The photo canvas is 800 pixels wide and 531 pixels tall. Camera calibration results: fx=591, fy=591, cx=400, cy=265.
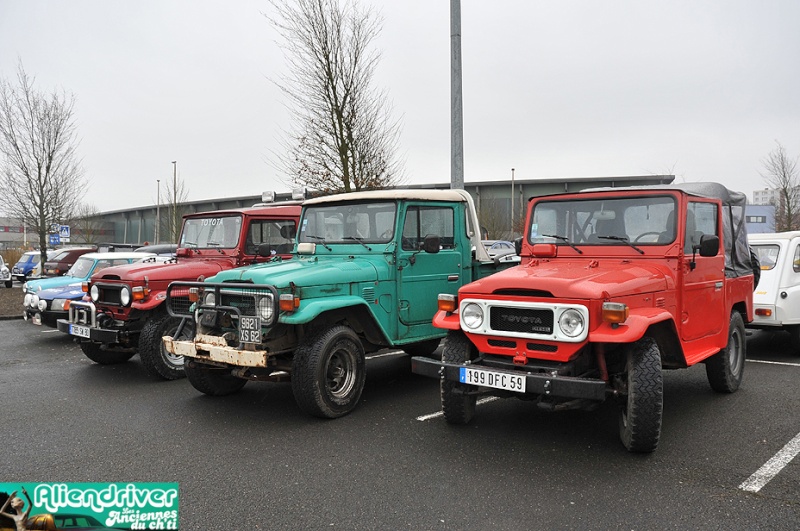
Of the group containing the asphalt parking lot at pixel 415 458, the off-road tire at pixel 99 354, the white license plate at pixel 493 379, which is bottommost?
the asphalt parking lot at pixel 415 458

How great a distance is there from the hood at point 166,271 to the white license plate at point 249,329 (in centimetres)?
263

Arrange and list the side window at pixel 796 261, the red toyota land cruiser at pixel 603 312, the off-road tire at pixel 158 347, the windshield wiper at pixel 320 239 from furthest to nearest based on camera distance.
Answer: the side window at pixel 796 261, the off-road tire at pixel 158 347, the windshield wiper at pixel 320 239, the red toyota land cruiser at pixel 603 312

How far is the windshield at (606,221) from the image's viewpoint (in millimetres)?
5480

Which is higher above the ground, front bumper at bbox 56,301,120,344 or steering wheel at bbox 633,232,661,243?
steering wheel at bbox 633,232,661,243

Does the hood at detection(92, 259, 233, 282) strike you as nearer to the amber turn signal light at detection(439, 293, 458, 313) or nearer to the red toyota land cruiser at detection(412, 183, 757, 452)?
the amber turn signal light at detection(439, 293, 458, 313)

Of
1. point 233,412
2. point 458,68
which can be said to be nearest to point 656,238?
point 233,412

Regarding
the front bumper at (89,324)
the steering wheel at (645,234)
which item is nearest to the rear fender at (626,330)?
the steering wheel at (645,234)

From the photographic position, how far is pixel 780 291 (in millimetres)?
8508

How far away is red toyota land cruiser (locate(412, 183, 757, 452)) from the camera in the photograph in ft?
14.6

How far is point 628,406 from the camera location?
4488mm

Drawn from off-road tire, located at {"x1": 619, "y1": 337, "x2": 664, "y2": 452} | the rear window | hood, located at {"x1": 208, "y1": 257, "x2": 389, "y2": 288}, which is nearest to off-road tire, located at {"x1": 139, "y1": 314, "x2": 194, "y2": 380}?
hood, located at {"x1": 208, "y1": 257, "x2": 389, "y2": 288}

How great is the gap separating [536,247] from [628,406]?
1.96 m

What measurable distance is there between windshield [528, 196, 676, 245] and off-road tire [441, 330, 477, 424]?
153 cm

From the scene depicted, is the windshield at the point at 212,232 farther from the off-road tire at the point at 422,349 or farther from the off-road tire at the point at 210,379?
the off-road tire at the point at 422,349
